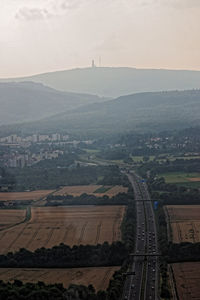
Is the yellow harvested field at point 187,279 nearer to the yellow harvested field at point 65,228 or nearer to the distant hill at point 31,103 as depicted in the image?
the yellow harvested field at point 65,228

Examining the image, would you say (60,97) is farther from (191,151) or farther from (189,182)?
(189,182)

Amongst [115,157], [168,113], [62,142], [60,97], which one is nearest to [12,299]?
[115,157]

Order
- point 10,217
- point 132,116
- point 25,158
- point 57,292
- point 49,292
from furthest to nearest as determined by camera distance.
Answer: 1. point 132,116
2. point 25,158
3. point 10,217
4. point 57,292
5. point 49,292

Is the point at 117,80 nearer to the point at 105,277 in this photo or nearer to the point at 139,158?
the point at 139,158

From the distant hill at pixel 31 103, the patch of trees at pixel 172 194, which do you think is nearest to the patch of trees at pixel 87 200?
the patch of trees at pixel 172 194

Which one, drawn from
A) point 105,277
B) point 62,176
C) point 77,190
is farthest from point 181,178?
point 105,277
